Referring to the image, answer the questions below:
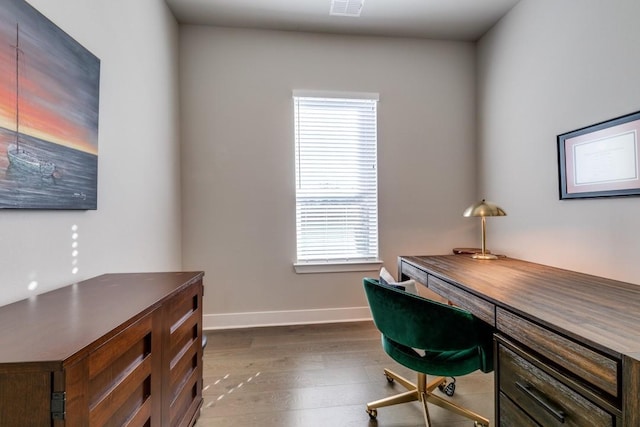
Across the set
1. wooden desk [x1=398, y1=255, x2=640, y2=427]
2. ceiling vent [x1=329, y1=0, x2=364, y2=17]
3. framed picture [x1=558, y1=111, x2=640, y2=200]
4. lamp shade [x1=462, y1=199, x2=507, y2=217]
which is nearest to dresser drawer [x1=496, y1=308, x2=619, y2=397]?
wooden desk [x1=398, y1=255, x2=640, y2=427]

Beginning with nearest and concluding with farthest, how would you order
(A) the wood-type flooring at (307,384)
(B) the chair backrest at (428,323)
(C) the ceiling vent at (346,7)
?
(B) the chair backrest at (428,323), (A) the wood-type flooring at (307,384), (C) the ceiling vent at (346,7)

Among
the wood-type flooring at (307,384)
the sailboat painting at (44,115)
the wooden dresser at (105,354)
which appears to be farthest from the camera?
the wood-type flooring at (307,384)

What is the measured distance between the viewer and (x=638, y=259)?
1.63m

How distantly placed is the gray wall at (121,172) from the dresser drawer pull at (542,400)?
76.0 inches

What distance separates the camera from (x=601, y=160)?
5.96 ft

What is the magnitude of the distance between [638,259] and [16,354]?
2.66 m

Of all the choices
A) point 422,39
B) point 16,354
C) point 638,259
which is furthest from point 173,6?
point 638,259

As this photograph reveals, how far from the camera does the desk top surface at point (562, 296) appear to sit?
0.92 metres

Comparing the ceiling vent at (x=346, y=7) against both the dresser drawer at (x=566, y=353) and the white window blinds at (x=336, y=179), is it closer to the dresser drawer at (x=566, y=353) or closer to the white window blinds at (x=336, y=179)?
the white window blinds at (x=336, y=179)

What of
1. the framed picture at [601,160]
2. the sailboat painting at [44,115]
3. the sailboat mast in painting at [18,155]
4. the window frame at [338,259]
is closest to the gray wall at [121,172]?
the sailboat painting at [44,115]

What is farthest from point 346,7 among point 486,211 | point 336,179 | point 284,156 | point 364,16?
point 486,211

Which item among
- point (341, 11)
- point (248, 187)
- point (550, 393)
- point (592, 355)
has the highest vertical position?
point (341, 11)

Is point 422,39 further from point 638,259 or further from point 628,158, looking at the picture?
point 638,259

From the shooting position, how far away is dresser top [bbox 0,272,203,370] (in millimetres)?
702
